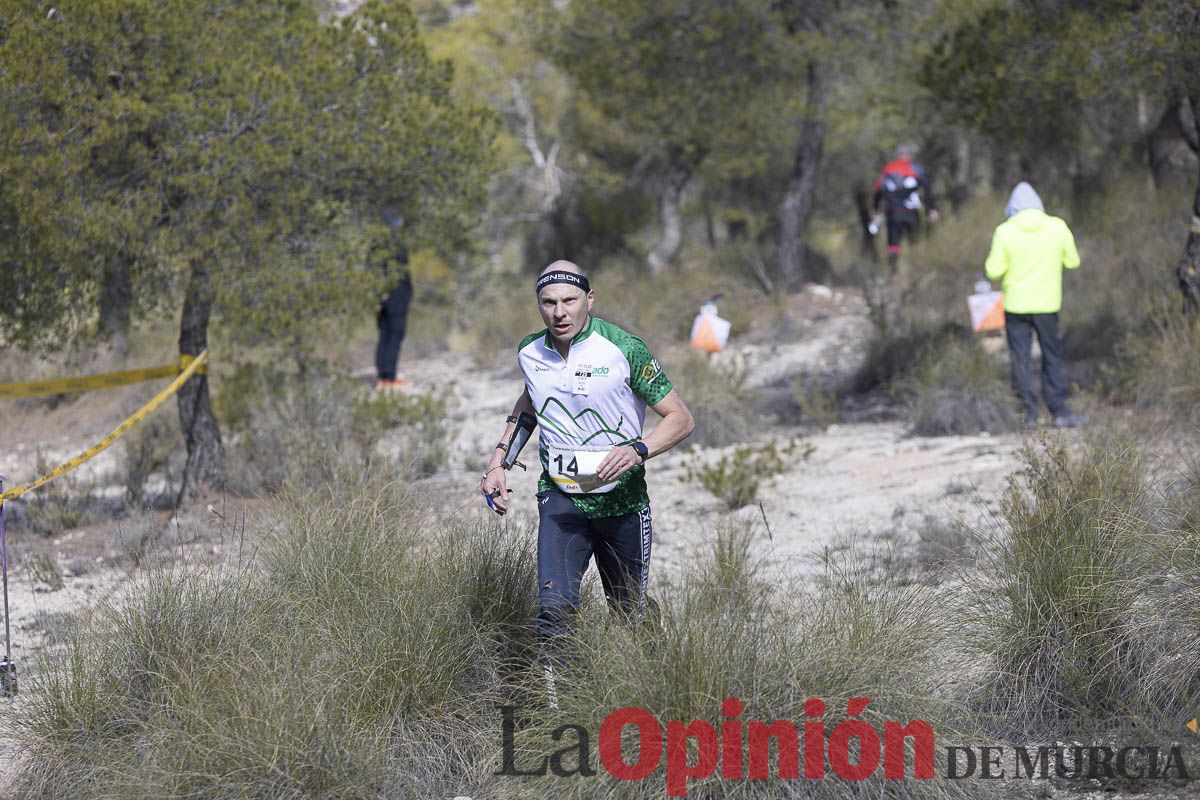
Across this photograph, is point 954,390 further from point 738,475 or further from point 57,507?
point 57,507

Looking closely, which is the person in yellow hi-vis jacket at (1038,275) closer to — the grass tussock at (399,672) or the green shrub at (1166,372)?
the green shrub at (1166,372)

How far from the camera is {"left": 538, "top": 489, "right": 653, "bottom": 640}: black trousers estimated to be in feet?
15.4

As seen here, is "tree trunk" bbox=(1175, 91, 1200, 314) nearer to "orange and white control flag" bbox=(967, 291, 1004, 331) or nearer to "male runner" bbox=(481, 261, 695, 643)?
"orange and white control flag" bbox=(967, 291, 1004, 331)

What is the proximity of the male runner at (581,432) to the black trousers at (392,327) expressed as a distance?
9.20 meters

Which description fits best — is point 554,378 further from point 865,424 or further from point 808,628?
point 865,424

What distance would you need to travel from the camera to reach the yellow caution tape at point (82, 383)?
27.8 feet

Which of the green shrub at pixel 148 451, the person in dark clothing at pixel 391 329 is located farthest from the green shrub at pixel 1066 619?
the person in dark clothing at pixel 391 329

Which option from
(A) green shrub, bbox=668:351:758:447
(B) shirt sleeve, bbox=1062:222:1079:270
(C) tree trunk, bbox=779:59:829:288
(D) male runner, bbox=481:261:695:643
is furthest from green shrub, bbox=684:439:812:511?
(C) tree trunk, bbox=779:59:829:288

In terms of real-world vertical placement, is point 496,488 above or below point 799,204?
below

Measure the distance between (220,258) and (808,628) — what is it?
5219 millimetres

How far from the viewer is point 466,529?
5590 millimetres

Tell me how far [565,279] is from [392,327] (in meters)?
9.62

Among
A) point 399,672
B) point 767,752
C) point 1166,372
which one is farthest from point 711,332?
point 767,752

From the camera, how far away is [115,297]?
887cm
